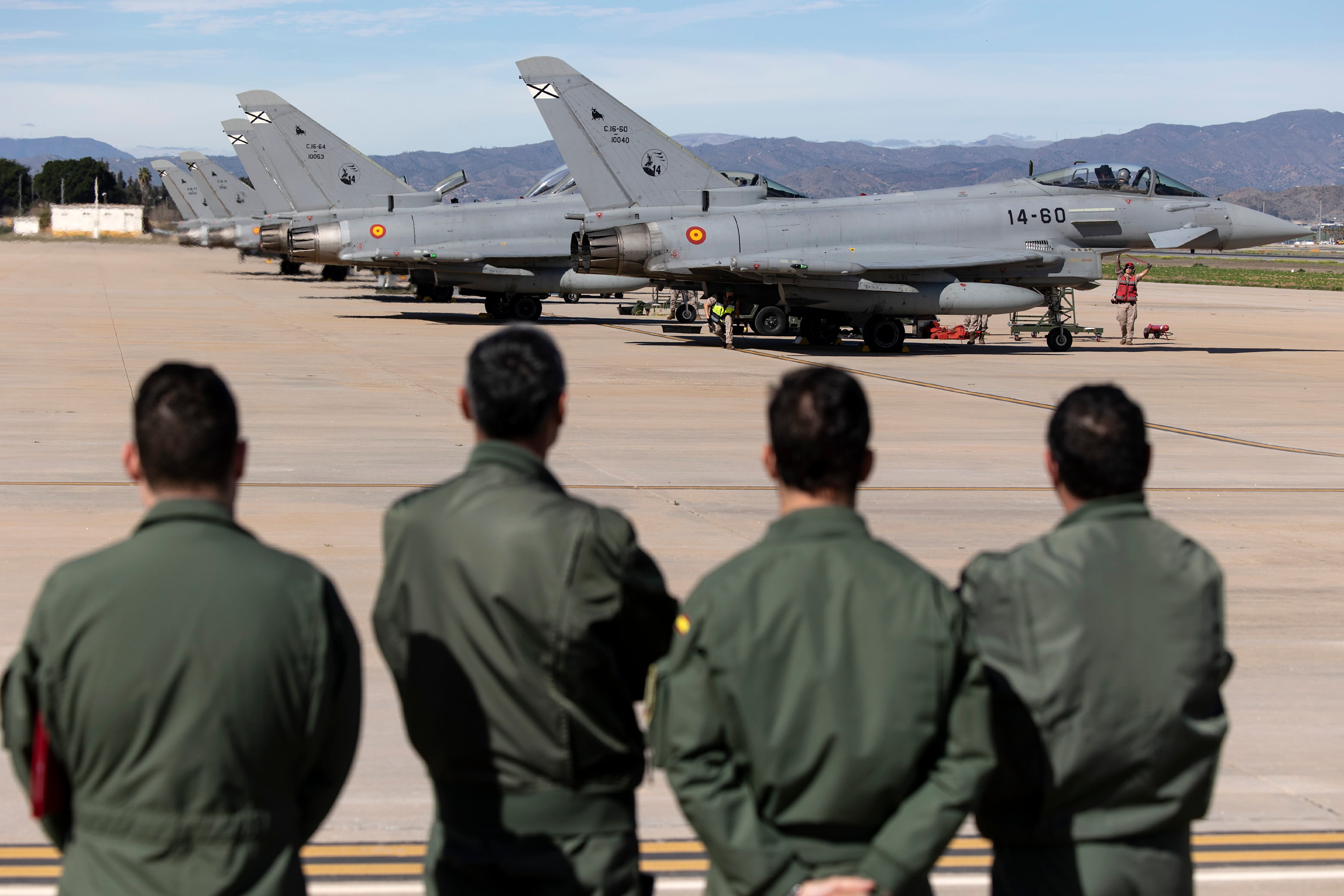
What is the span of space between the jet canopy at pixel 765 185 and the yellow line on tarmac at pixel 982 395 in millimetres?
3428

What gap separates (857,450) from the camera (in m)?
3.01

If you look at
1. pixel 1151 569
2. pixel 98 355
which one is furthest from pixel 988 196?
pixel 1151 569

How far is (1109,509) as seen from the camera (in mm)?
3234

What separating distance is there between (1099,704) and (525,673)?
1413 mm

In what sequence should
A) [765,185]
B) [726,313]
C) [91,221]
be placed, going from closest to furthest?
[726,313] < [765,185] < [91,221]

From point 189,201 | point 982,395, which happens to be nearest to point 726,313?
point 982,395

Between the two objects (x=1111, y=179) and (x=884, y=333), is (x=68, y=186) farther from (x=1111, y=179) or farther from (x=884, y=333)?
(x=1111, y=179)

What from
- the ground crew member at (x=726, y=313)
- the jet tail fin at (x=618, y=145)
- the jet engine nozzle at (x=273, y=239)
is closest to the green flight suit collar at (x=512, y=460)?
the ground crew member at (x=726, y=313)

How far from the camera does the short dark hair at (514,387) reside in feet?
10.7

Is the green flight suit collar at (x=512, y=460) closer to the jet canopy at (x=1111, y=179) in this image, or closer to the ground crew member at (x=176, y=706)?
the ground crew member at (x=176, y=706)

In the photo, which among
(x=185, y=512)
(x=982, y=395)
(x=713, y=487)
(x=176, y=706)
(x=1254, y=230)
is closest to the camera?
(x=176, y=706)

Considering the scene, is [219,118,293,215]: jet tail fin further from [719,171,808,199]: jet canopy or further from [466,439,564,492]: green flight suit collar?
[466,439,564,492]: green flight suit collar

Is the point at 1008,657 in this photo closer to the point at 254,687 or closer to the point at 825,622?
the point at 825,622

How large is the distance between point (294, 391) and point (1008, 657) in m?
16.1
